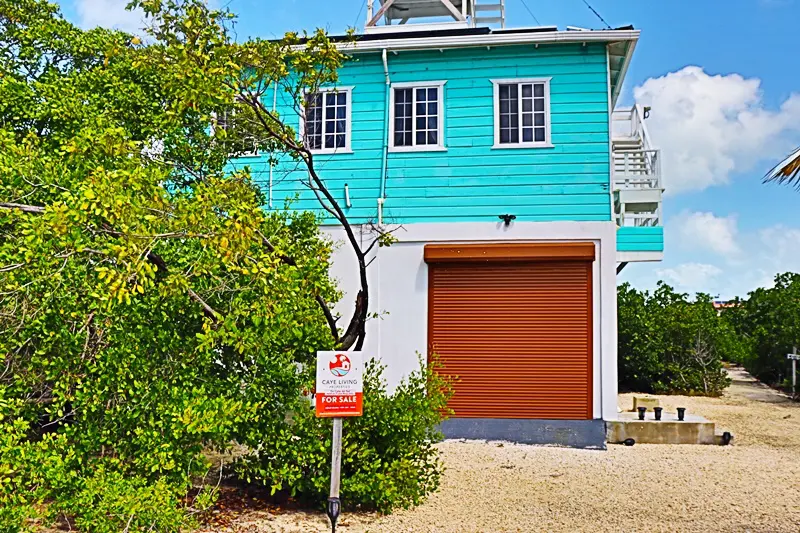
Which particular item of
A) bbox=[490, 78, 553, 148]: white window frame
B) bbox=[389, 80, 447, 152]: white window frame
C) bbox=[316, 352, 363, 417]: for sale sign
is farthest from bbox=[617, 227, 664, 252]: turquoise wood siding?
bbox=[316, 352, 363, 417]: for sale sign

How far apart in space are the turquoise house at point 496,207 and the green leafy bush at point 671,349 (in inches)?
304

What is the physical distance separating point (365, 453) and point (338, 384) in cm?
97

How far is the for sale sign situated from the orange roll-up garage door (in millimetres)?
5440

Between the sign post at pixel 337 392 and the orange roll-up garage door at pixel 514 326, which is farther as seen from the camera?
the orange roll-up garage door at pixel 514 326

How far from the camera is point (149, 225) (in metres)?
6.04

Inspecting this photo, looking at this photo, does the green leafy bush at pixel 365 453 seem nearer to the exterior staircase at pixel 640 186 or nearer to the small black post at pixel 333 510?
the small black post at pixel 333 510

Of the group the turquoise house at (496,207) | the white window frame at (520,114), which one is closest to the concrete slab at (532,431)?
the turquoise house at (496,207)

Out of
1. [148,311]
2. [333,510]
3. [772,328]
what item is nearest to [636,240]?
[333,510]

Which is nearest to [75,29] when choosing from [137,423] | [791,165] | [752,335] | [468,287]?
[137,423]

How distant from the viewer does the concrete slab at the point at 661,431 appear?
11.8m

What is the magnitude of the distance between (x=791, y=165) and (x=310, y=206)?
7609 millimetres

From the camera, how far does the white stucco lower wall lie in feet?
38.7

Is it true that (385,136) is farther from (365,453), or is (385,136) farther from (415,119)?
(365,453)

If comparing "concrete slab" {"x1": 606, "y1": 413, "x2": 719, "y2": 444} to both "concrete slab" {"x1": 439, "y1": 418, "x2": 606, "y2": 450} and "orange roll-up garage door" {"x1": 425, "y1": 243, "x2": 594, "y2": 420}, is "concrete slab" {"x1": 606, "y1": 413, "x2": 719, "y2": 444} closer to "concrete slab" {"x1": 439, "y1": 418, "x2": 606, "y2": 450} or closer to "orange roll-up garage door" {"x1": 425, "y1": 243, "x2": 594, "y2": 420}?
"concrete slab" {"x1": 439, "y1": 418, "x2": 606, "y2": 450}
